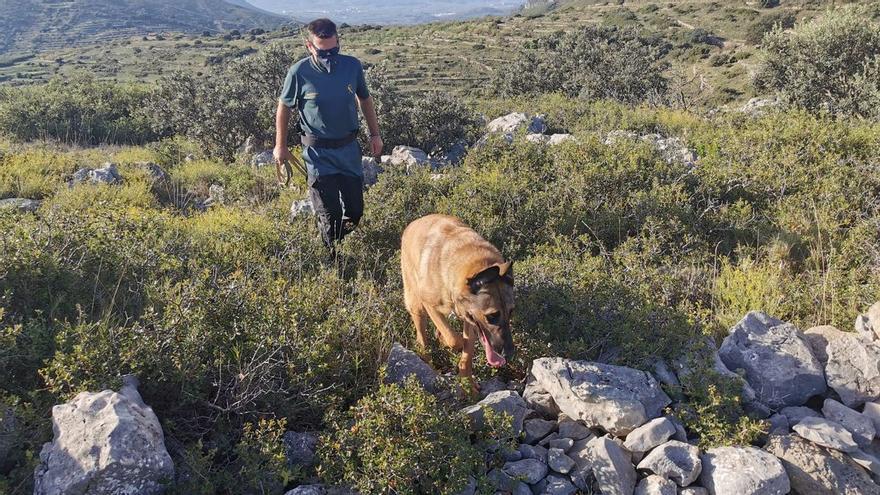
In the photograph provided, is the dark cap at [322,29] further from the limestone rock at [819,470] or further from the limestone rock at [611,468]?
the limestone rock at [819,470]

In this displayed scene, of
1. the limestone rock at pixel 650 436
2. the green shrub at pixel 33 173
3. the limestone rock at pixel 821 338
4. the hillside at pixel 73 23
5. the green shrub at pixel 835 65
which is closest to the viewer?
the limestone rock at pixel 650 436

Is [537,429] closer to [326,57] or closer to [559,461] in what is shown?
[559,461]

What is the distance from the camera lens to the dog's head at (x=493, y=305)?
3.06 meters

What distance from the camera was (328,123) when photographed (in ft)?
15.9

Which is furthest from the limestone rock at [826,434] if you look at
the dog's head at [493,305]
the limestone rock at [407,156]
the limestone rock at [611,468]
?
the limestone rock at [407,156]

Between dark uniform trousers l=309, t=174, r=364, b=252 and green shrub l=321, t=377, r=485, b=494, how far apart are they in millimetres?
2571

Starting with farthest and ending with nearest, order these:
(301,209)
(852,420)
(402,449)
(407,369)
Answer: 1. (301,209)
2. (407,369)
3. (852,420)
4. (402,449)

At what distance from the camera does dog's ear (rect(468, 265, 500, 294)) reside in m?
3.02

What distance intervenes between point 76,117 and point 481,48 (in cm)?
4684

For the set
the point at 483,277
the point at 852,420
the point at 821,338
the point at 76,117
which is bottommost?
the point at 852,420

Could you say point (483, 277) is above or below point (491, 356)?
above

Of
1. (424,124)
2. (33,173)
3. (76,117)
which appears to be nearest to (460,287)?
(424,124)

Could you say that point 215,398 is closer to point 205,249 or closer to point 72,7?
point 205,249

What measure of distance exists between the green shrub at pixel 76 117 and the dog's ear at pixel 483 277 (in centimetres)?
1282
